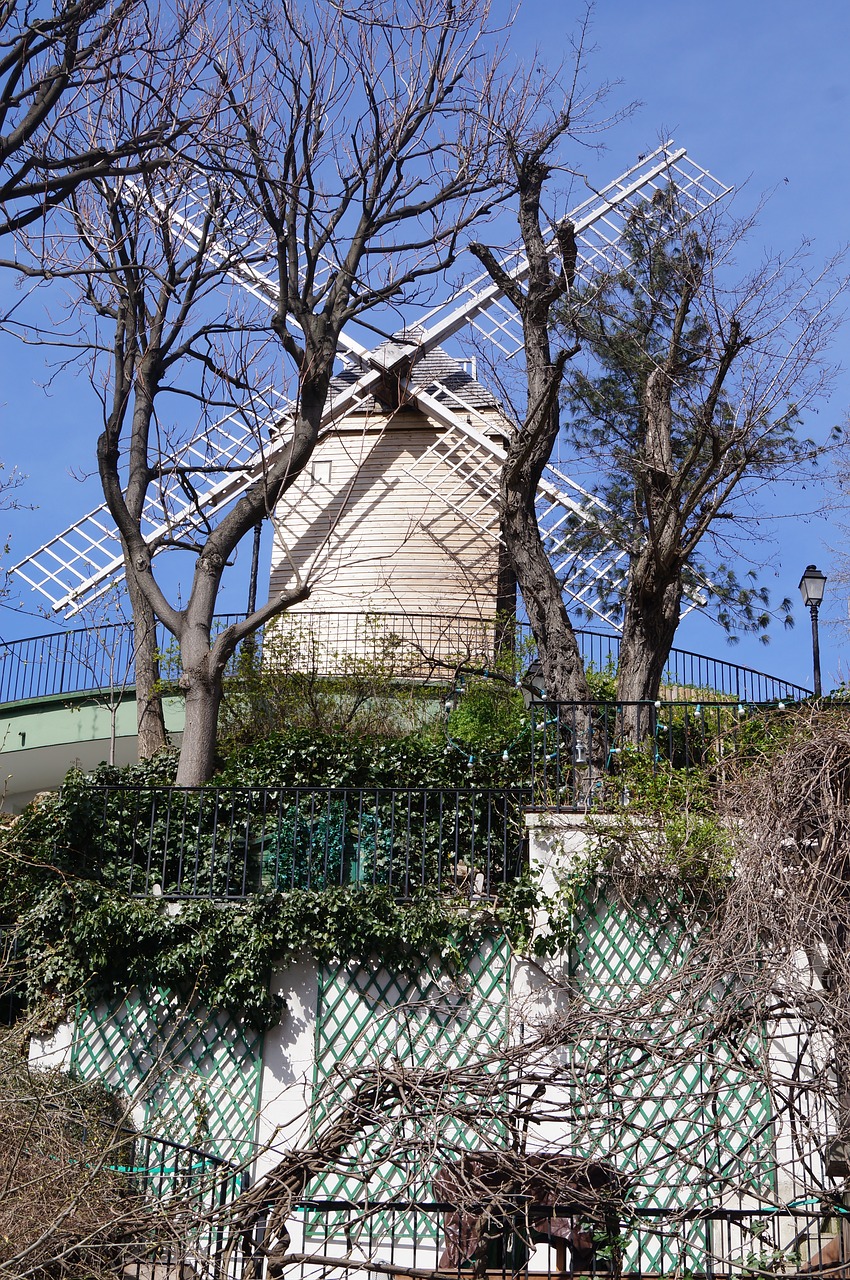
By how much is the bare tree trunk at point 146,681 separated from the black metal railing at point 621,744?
5149 mm

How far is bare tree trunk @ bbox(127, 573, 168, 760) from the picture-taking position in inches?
593

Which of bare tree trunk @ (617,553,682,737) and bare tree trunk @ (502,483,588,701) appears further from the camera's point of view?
bare tree trunk @ (617,553,682,737)

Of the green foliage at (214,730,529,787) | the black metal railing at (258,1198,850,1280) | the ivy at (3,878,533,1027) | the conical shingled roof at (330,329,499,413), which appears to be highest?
the conical shingled roof at (330,329,499,413)

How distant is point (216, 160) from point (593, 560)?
829cm

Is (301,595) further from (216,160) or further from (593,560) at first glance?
(593,560)

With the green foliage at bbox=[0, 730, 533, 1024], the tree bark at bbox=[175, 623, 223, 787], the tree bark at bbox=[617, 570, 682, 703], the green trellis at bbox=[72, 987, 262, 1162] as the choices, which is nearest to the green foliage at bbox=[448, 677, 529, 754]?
the tree bark at bbox=[617, 570, 682, 703]

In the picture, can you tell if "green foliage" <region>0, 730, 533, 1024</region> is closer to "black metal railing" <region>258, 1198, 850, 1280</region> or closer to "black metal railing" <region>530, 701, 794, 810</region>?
"black metal railing" <region>530, 701, 794, 810</region>

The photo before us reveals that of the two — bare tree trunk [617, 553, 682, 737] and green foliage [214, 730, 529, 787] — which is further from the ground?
bare tree trunk [617, 553, 682, 737]

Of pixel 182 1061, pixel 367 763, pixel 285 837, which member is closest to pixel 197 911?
pixel 285 837

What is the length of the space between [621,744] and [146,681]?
22.5ft

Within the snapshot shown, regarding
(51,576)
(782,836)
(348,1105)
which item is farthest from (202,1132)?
(51,576)

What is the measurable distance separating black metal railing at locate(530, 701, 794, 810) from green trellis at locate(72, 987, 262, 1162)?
324 centimetres

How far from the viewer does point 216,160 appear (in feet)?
39.8

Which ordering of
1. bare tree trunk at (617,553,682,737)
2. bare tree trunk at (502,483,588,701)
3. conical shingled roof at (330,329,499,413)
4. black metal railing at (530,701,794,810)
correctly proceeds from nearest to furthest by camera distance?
black metal railing at (530,701,794,810) < bare tree trunk at (502,483,588,701) < bare tree trunk at (617,553,682,737) < conical shingled roof at (330,329,499,413)
